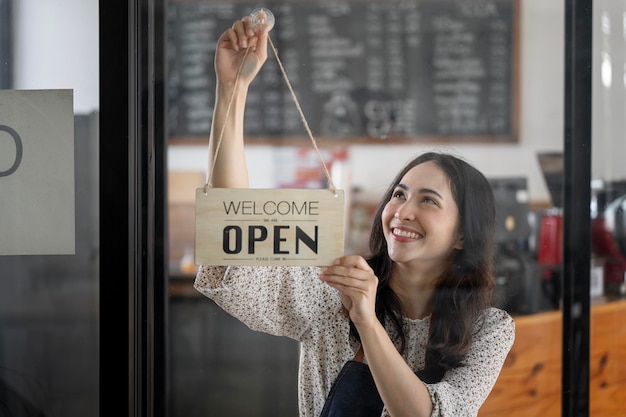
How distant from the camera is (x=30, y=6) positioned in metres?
0.95

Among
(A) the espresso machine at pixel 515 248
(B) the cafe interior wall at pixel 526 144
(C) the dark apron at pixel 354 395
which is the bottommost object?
(C) the dark apron at pixel 354 395

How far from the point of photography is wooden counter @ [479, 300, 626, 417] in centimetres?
89

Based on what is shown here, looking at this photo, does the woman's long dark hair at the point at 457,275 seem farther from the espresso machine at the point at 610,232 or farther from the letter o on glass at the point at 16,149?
the letter o on glass at the point at 16,149

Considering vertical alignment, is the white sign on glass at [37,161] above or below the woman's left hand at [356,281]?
above

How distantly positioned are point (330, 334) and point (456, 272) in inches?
7.5

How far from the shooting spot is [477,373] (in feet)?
2.73

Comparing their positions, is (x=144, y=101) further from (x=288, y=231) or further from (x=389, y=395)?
(x=389, y=395)

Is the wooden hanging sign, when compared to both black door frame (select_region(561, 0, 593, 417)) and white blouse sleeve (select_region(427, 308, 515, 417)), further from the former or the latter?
black door frame (select_region(561, 0, 593, 417))

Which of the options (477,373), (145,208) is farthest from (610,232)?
(145,208)

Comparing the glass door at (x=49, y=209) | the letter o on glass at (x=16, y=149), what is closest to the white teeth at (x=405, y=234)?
the glass door at (x=49, y=209)

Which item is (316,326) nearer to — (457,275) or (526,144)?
(457,275)

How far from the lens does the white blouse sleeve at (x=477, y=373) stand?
81cm

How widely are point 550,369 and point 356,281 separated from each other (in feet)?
1.14

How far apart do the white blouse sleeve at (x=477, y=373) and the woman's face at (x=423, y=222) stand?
0.39 feet
